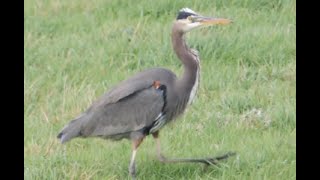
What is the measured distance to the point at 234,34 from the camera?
10.8 m

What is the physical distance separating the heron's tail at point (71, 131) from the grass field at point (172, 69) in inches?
9.8

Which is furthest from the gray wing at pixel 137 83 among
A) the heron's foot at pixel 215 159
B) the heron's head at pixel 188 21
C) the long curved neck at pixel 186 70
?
the heron's foot at pixel 215 159

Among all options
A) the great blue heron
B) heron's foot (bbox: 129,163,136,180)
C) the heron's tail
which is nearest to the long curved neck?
the great blue heron

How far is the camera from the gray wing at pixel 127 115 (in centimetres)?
819

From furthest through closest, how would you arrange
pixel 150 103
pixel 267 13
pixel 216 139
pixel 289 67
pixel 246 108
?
pixel 267 13 < pixel 289 67 < pixel 246 108 < pixel 216 139 < pixel 150 103

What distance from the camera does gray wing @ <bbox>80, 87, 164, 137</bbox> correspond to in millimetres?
8188

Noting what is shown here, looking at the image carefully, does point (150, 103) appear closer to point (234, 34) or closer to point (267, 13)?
point (234, 34)

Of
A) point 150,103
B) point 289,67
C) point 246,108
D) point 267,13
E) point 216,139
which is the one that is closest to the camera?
point 150,103

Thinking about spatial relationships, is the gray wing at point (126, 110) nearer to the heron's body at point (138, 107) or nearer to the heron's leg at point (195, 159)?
the heron's body at point (138, 107)

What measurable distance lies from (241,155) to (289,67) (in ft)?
6.86

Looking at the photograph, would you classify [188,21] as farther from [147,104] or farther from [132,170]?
[132,170]

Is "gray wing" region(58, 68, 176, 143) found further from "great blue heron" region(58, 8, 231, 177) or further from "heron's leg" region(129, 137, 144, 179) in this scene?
"heron's leg" region(129, 137, 144, 179)
